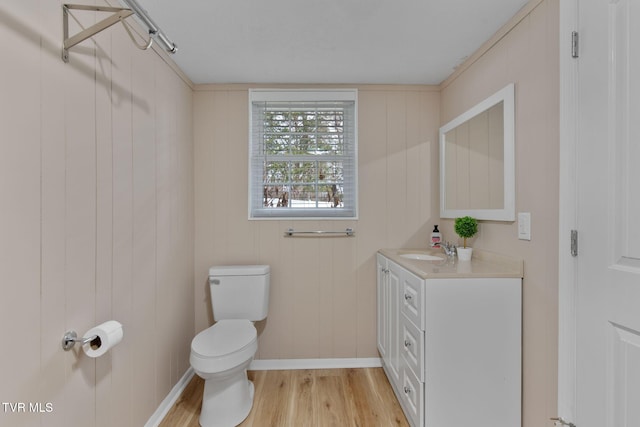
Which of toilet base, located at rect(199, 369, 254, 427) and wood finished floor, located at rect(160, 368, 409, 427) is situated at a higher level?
toilet base, located at rect(199, 369, 254, 427)

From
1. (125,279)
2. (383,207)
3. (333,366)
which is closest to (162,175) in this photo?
(125,279)

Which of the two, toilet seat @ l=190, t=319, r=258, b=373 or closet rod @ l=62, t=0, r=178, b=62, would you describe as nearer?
closet rod @ l=62, t=0, r=178, b=62

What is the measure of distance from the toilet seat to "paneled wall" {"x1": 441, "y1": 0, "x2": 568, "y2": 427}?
4.86ft

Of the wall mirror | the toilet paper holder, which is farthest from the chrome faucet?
the toilet paper holder

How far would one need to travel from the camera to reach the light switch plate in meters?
1.46

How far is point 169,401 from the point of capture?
1.93 metres

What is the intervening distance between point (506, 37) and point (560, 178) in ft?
2.98

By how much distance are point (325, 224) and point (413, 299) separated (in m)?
1.03

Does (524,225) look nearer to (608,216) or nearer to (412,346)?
(608,216)

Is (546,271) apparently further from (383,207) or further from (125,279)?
→ (125,279)

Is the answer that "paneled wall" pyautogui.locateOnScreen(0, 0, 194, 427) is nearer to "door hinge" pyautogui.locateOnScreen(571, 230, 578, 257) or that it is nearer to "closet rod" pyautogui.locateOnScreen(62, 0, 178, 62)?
"closet rod" pyautogui.locateOnScreen(62, 0, 178, 62)

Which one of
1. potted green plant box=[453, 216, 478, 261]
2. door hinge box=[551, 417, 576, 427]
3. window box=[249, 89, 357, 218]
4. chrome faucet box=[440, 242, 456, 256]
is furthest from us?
window box=[249, 89, 357, 218]

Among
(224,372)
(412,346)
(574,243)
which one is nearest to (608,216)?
(574,243)

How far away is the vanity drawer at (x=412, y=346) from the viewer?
1.51 metres
